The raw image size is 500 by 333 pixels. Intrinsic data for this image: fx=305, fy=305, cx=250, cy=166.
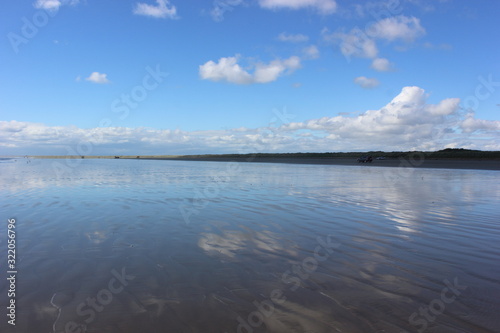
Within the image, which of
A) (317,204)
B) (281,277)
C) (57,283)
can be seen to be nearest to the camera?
(57,283)

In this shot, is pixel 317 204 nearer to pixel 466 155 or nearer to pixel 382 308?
pixel 382 308

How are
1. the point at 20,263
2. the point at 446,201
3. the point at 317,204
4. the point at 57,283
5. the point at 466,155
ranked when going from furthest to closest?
1. the point at 466,155
2. the point at 446,201
3. the point at 317,204
4. the point at 20,263
5. the point at 57,283

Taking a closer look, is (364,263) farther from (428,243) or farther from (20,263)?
(20,263)

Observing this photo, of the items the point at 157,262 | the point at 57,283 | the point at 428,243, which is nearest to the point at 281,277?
the point at 157,262

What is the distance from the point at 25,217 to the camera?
10.4 m

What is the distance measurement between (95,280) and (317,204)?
32.6ft

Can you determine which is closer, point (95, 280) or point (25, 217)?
point (95, 280)

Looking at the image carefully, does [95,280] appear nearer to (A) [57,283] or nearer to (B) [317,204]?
(A) [57,283]

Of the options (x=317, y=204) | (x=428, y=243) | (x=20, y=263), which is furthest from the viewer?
(x=317, y=204)

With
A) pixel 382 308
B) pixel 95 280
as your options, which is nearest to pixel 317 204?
pixel 382 308

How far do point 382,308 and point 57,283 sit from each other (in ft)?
17.2

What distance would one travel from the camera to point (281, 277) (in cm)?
554

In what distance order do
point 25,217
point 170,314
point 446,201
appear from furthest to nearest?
point 446,201
point 25,217
point 170,314

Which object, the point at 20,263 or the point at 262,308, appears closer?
the point at 262,308
